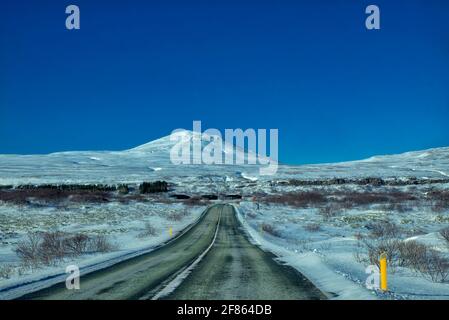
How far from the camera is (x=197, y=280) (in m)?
13.4

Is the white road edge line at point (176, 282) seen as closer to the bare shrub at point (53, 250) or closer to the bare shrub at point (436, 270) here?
the bare shrub at point (53, 250)

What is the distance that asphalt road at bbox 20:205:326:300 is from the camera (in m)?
11.1

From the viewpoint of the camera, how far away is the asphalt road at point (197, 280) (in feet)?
36.6

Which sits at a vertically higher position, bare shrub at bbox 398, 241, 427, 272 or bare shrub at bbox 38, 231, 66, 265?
bare shrub at bbox 398, 241, 427, 272

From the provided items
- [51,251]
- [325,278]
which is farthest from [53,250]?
[325,278]

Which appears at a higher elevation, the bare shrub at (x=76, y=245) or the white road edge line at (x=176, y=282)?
the white road edge line at (x=176, y=282)

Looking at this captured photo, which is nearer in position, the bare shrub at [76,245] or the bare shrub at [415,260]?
the bare shrub at [415,260]

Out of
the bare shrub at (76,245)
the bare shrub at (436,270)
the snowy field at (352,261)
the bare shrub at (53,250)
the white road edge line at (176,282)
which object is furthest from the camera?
the bare shrub at (76,245)

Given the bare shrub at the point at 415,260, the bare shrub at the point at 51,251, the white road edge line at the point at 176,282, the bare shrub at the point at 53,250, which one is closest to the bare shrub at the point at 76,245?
the bare shrub at the point at 53,250

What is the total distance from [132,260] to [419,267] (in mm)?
10190

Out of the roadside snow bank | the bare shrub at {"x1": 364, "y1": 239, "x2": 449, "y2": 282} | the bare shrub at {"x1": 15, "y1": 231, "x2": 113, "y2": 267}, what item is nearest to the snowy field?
the roadside snow bank

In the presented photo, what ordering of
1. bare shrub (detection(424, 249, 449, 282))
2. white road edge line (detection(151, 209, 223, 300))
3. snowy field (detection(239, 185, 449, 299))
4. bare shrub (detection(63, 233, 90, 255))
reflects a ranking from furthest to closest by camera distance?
bare shrub (detection(63, 233, 90, 255))
bare shrub (detection(424, 249, 449, 282))
snowy field (detection(239, 185, 449, 299))
white road edge line (detection(151, 209, 223, 300))

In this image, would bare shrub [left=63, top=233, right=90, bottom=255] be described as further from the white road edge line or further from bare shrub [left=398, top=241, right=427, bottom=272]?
bare shrub [left=398, top=241, right=427, bottom=272]
